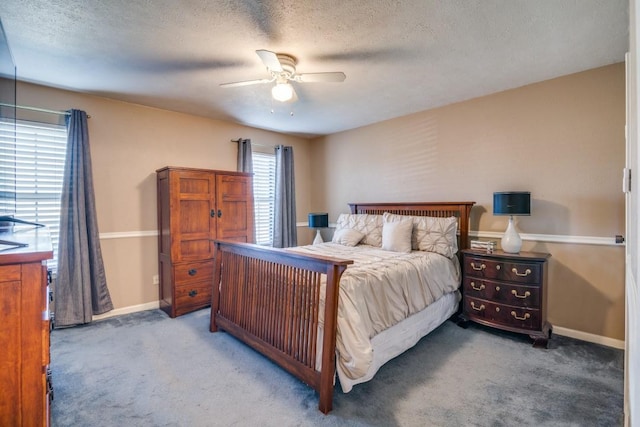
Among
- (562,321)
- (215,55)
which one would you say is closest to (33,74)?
(215,55)

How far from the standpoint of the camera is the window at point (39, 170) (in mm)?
3023

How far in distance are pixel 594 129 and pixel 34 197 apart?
5553 millimetres

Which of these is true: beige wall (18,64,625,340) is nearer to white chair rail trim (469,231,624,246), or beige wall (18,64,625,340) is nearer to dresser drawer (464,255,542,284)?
white chair rail trim (469,231,624,246)

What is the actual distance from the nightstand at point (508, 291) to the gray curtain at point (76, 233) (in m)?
4.07

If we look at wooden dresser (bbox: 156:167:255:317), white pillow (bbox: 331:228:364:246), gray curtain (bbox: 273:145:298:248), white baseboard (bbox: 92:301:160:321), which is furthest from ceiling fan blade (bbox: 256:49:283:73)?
white baseboard (bbox: 92:301:160:321)

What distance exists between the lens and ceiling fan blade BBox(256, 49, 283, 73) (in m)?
2.04

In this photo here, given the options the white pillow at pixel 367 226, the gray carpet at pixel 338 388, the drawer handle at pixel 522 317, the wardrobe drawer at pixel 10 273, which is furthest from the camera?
the white pillow at pixel 367 226

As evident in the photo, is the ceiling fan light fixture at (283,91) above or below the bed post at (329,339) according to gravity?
above

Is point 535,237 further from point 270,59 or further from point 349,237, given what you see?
point 270,59

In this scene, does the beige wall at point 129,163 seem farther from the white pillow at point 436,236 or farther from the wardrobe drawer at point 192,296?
the white pillow at point 436,236

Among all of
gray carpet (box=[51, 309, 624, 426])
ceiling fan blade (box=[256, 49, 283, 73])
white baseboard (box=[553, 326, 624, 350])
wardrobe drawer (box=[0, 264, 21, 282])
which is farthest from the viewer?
white baseboard (box=[553, 326, 624, 350])

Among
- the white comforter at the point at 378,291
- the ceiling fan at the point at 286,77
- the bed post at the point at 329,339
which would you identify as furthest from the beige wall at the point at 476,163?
the bed post at the point at 329,339

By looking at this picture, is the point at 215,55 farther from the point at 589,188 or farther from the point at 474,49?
the point at 589,188

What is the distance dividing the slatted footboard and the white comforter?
0.13m
